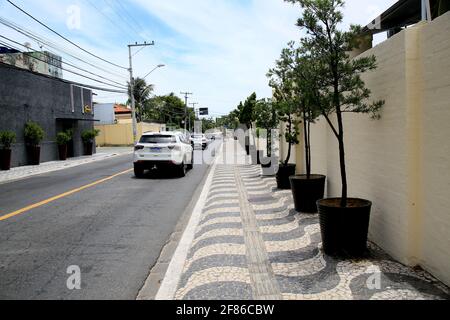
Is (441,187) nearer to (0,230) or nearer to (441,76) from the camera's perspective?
(441,76)

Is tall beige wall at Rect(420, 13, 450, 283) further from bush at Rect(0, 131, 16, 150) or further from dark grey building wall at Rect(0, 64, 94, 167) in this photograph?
dark grey building wall at Rect(0, 64, 94, 167)

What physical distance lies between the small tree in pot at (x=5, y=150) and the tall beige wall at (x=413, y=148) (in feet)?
59.9

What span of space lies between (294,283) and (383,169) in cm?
203

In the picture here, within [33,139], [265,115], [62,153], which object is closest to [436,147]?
[265,115]

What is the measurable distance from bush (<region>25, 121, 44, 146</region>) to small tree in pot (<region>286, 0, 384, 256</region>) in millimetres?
19922

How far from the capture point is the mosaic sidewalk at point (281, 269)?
4223 mm

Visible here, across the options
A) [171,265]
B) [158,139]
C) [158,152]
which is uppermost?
[158,139]

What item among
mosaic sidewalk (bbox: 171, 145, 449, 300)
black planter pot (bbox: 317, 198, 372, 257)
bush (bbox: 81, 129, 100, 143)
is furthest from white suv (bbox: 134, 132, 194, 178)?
bush (bbox: 81, 129, 100, 143)

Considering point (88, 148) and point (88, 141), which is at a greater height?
point (88, 141)

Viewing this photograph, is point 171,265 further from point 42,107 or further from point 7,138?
point 42,107

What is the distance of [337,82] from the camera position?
5.62m

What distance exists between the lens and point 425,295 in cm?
402

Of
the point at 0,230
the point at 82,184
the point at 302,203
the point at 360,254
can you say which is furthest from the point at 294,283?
the point at 82,184

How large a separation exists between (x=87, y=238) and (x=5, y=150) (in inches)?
604
